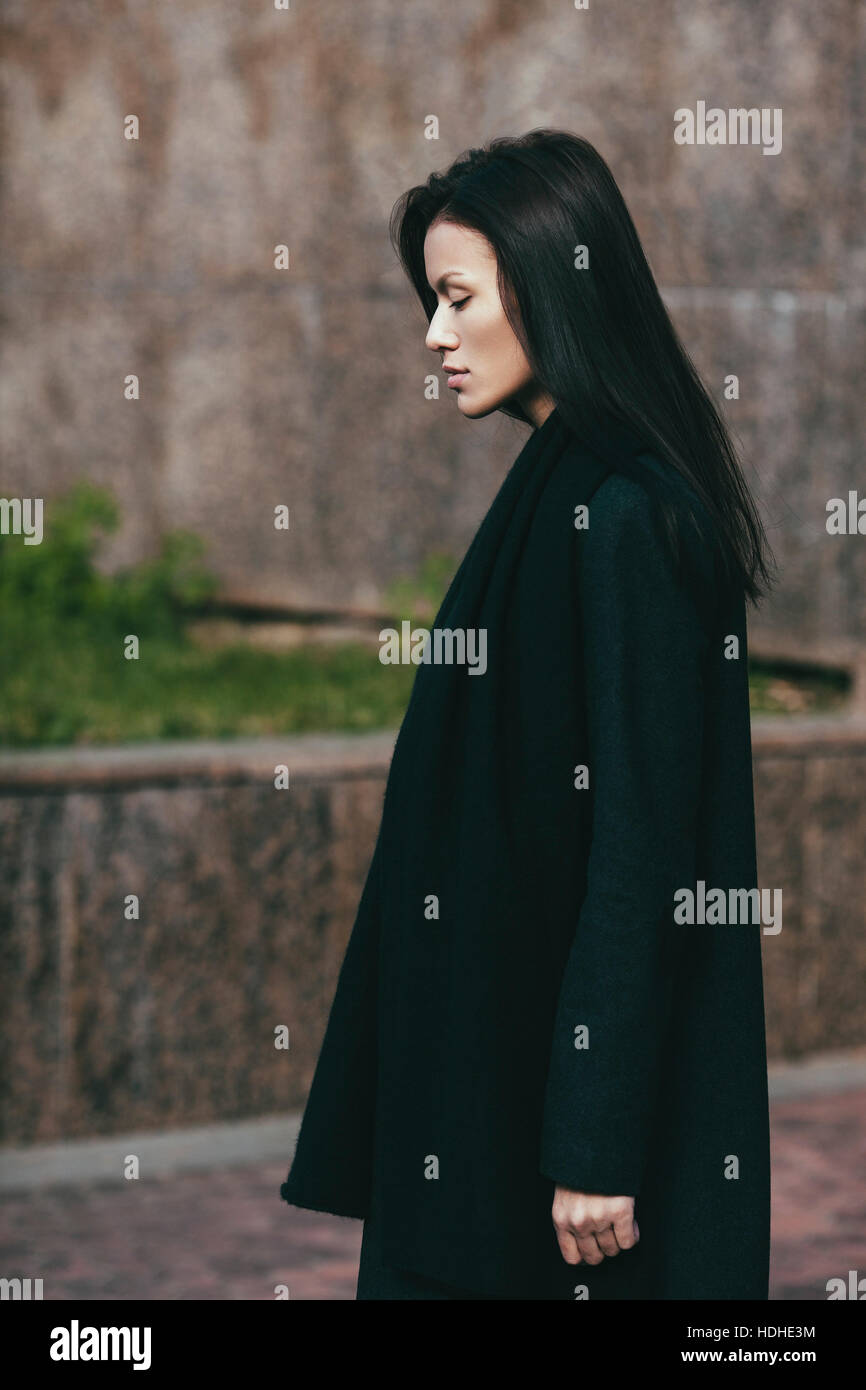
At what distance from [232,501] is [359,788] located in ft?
9.51

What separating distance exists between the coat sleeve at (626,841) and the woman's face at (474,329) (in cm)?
23

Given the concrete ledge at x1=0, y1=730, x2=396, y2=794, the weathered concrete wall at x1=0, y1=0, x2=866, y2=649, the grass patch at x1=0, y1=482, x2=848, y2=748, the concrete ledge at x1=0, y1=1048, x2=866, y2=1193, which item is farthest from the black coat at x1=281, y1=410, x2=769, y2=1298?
the weathered concrete wall at x1=0, y1=0, x2=866, y2=649

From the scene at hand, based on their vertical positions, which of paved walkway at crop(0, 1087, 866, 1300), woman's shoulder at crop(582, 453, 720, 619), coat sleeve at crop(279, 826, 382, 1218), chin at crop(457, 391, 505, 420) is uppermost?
chin at crop(457, 391, 505, 420)

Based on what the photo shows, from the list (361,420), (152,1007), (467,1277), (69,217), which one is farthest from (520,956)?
(69,217)

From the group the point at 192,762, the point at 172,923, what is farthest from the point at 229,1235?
the point at 192,762

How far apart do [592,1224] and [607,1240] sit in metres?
0.03

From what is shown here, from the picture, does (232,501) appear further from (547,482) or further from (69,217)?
Result: (547,482)

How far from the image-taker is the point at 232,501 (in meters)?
9.68

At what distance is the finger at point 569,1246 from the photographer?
8.26 ft

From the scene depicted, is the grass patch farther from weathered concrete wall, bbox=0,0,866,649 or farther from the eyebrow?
the eyebrow

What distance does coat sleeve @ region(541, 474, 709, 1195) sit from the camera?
247 centimetres

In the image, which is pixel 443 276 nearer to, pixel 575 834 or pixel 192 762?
pixel 575 834

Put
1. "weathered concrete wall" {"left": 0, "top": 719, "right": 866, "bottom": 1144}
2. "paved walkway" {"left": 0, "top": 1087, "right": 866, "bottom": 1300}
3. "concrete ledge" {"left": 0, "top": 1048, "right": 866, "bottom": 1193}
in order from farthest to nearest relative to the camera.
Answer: "weathered concrete wall" {"left": 0, "top": 719, "right": 866, "bottom": 1144} < "concrete ledge" {"left": 0, "top": 1048, "right": 866, "bottom": 1193} < "paved walkway" {"left": 0, "top": 1087, "right": 866, "bottom": 1300}

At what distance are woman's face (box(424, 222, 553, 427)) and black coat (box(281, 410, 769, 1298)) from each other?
0.10 meters
